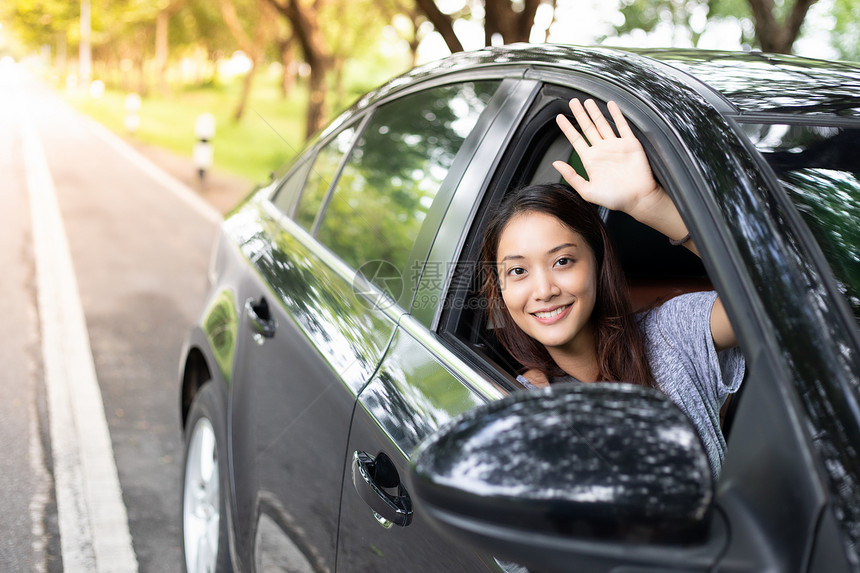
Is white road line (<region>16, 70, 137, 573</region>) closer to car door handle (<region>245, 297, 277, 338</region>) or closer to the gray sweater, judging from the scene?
car door handle (<region>245, 297, 277, 338</region>)

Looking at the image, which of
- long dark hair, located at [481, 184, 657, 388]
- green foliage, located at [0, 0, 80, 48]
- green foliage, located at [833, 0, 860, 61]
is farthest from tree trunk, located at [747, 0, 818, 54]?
green foliage, located at [0, 0, 80, 48]

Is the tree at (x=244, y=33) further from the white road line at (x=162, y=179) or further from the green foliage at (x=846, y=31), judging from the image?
the green foliage at (x=846, y=31)

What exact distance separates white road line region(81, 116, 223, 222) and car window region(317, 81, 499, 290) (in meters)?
3.31

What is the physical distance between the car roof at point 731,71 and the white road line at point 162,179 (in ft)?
16.3

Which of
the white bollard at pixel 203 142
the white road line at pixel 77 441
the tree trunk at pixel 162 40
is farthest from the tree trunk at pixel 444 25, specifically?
the tree trunk at pixel 162 40

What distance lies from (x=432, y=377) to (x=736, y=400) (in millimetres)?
710

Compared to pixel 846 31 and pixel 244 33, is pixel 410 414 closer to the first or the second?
pixel 846 31

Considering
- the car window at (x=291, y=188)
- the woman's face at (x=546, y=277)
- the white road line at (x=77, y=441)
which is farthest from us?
the white road line at (x=77, y=441)

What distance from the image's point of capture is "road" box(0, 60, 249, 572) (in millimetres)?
3176

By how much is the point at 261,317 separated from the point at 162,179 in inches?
449

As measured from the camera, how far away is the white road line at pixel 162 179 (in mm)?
10538

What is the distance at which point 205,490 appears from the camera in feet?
9.00

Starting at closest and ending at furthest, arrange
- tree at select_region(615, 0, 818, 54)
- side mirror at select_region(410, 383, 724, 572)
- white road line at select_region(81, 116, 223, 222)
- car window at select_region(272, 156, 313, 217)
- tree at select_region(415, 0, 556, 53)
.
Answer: side mirror at select_region(410, 383, 724, 572) < car window at select_region(272, 156, 313, 217) < tree at select_region(415, 0, 556, 53) < white road line at select_region(81, 116, 223, 222) < tree at select_region(615, 0, 818, 54)

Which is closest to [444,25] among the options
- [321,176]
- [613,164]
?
[321,176]
